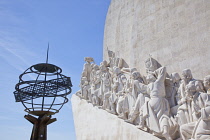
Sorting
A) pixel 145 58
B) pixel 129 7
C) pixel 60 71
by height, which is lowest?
pixel 60 71

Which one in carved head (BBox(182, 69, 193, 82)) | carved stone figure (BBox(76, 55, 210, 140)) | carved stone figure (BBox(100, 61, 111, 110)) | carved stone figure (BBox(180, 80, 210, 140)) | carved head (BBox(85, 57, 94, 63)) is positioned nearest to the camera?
carved stone figure (BBox(180, 80, 210, 140))

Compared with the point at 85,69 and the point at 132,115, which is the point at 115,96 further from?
the point at 85,69

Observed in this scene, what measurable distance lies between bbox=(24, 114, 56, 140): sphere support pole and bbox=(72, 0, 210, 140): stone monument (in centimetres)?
205

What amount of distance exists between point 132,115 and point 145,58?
58.4 inches

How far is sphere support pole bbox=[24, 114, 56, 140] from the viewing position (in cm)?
440

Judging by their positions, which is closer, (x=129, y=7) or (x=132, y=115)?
(x=132, y=115)

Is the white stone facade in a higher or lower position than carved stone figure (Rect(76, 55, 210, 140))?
higher

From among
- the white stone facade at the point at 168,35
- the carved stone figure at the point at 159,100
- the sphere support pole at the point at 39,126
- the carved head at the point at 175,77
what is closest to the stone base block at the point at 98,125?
the carved stone figure at the point at 159,100

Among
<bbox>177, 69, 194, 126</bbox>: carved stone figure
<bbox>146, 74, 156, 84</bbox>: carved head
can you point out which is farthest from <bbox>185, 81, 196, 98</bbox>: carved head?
<bbox>146, 74, 156, 84</bbox>: carved head

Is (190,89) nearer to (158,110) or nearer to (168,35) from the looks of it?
(158,110)

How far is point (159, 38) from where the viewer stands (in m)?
6.21

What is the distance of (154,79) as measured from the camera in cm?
561

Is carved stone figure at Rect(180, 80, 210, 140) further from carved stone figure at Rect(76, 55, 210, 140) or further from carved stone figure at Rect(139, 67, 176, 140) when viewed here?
carved stone figure at Rect(139, 67, 176, 140)

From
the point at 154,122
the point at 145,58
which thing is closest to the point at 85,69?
the point at 145,58
